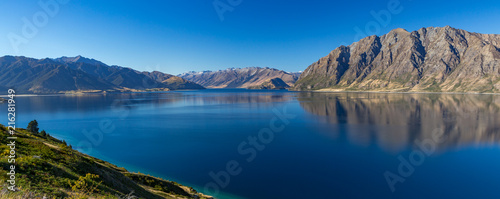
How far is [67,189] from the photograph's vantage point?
17.2m

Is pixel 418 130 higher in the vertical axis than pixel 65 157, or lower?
lower

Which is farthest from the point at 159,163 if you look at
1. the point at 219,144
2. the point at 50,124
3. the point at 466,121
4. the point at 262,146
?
the point at 466,121

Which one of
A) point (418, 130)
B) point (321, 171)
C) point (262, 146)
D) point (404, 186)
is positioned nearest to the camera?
point (404, 186)

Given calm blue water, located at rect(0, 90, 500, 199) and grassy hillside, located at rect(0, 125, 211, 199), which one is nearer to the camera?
grassy hillside, located at rect(0, 125, 211, 199)

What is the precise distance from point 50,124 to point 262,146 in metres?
97.8

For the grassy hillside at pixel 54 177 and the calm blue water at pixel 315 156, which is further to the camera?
the calm blue water at pixel 315 156

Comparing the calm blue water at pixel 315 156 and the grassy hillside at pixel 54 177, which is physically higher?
the grassy hillside at pixel 54 177

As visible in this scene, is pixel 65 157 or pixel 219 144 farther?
pixel 219 144

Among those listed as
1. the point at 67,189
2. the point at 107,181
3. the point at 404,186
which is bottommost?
the point at 404,186

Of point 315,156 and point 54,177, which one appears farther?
point 315,156

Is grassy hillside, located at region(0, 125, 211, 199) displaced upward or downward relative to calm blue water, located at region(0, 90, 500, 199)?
upward

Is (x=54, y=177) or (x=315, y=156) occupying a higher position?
(x=54, y=177)

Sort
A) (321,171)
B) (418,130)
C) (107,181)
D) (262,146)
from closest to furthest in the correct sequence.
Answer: (107,181), (321,171), (262,146), (418,130)

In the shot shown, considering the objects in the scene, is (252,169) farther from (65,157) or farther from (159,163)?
(65,157)
